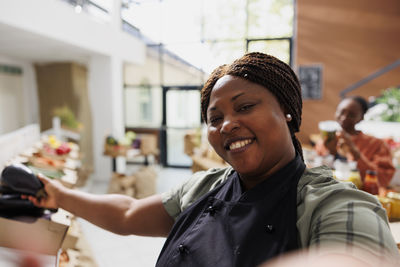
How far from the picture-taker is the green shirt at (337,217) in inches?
20.8

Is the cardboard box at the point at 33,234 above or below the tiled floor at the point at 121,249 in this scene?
above

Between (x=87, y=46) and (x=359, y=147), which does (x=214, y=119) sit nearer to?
(x=359, y=147)

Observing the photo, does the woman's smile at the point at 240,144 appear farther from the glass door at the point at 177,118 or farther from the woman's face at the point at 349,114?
the glass door at the point at 177,118

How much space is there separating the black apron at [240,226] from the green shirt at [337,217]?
3 centimetres

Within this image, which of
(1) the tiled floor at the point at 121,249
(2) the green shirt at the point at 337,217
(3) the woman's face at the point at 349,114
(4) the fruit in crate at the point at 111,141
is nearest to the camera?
(2) the green shirt at the point at 337,217

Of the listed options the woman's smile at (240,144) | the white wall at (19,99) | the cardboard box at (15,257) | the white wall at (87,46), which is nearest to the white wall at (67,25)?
the white wall at (87,46)

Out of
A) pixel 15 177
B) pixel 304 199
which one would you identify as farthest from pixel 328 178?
pixel 15 177

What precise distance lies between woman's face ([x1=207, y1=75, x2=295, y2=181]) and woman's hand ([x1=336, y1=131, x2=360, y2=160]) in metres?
1.48

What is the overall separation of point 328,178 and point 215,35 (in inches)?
245

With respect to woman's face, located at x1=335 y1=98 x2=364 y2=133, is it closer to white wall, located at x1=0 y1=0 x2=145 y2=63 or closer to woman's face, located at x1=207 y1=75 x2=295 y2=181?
woman's face, located at x1=207 y1=75 x2=295 y2=181

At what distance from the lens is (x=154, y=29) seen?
6719mm

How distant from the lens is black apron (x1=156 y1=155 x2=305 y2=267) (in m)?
0.66

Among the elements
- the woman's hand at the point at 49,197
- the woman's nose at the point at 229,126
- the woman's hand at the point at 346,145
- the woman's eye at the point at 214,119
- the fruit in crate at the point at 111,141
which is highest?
the woman's eye at the point at 214,119

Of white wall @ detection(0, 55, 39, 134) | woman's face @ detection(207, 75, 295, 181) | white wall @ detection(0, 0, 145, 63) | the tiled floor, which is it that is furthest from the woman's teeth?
white wall @ detection(0, 55, 39, 134)
